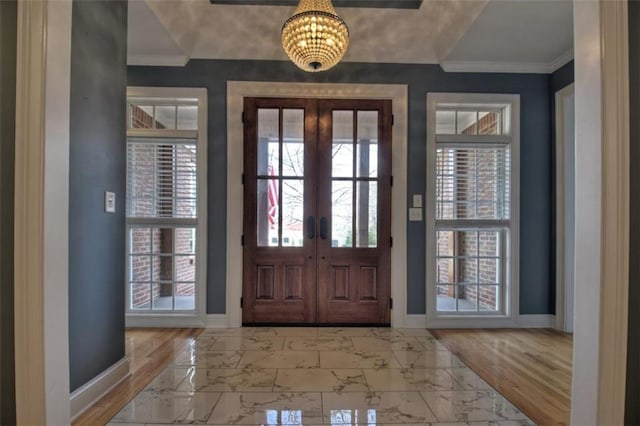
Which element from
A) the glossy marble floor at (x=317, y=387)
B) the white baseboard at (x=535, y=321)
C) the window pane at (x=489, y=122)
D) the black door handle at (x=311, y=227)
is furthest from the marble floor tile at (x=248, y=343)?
the window pane at (x=489, y=122)

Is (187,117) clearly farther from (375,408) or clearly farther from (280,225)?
(375,408)

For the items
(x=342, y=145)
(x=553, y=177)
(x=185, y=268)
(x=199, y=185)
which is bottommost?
(x=185, y=268)

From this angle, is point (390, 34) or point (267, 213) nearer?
point (390, 34)

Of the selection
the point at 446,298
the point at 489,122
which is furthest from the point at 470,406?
the point at 489,122

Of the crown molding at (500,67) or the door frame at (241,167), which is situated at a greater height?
the crown molding at (500,67)

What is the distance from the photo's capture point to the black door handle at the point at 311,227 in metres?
3.40

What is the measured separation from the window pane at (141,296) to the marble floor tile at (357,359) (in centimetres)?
193

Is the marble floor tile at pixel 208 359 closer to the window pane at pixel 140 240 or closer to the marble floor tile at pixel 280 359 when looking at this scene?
the marble floor tile at pixel 280 359

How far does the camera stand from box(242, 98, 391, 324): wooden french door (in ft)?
11.1

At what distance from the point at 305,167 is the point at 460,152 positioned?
162cm

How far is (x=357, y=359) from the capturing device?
2588 millimetres

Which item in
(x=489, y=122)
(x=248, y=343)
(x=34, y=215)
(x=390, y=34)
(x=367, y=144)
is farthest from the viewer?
(x=489, y=122)

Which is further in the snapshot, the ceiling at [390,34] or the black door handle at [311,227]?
the black door handle at [311,227]

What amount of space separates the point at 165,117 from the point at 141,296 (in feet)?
6.11
